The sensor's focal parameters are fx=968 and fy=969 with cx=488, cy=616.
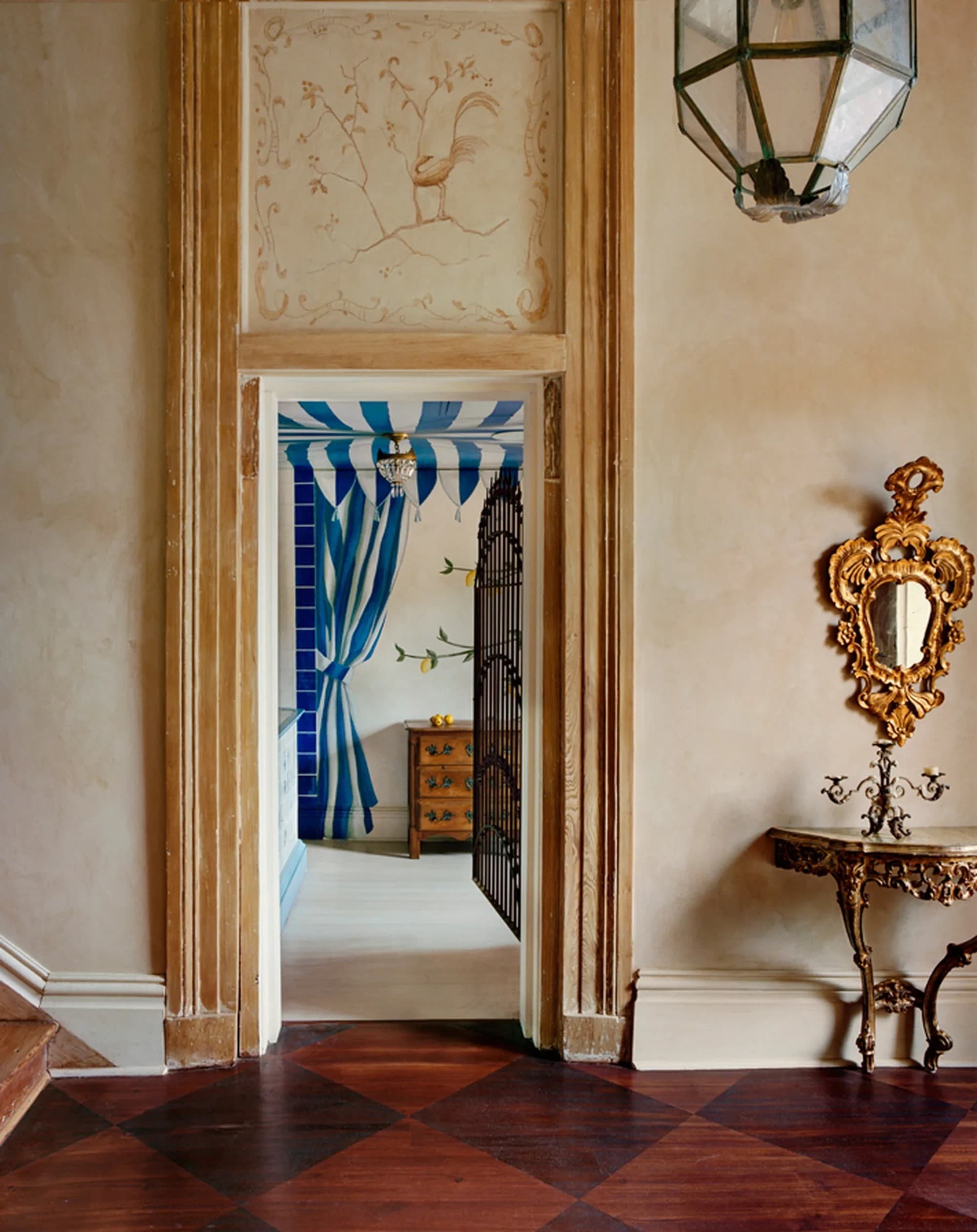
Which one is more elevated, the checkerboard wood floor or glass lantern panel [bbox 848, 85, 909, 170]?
glass lantern panel [bbox 848, 85, 909, 170]

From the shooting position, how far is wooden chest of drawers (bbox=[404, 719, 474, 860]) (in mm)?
6754

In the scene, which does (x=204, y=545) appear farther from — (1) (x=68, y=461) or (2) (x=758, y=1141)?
(2) (x=758, y=1141)

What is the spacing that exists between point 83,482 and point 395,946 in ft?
8.85

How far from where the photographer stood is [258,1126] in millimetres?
2918

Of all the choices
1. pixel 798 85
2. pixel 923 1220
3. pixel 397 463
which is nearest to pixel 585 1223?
pixel 923 1220

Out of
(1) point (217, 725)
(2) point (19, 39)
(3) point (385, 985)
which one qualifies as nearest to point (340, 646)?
(3) point (385, 985)

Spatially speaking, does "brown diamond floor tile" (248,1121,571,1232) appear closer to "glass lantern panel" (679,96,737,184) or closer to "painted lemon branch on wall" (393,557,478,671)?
"glass lantern panel" (679,96,737,184)

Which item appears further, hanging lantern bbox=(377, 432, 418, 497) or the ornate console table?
hanging lantern bbox=(377, 432, 418, 497)

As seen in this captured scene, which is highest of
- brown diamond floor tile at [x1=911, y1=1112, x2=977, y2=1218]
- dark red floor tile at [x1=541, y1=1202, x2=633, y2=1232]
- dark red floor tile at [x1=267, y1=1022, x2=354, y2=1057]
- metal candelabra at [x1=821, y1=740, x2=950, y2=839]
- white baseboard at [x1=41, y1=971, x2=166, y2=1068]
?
metal candelabra at [x1=821, y1=740, x2=950, y2=839]

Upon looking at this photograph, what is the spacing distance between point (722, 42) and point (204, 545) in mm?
2363

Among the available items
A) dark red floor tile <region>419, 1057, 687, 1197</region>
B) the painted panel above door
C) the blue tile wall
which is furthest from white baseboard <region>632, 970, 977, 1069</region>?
the blue tile wall

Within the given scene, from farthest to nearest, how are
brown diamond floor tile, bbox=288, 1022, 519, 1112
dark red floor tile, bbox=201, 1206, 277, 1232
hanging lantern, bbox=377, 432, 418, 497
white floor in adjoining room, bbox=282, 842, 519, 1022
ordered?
hanging lantern, bbox=377, 432, 418, 497 → white floor in adjoining room, bbox=282, 842, 519, 1022 → brown diamond floor tile, bbox=288, 1022, 519, 1112 → dark red floor tile, bbox=201, 1206, 277, 1232

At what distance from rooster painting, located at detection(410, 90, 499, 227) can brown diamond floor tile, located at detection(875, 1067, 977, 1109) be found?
132 inches

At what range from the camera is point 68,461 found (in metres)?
3.36
